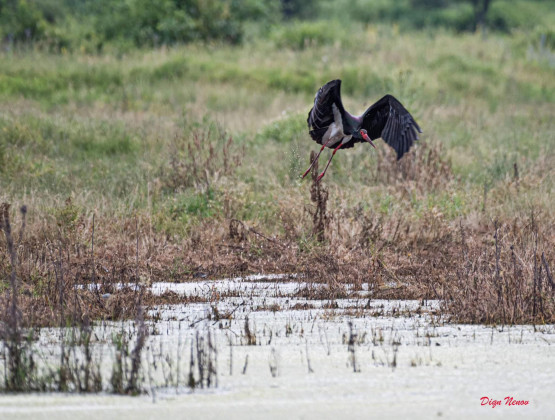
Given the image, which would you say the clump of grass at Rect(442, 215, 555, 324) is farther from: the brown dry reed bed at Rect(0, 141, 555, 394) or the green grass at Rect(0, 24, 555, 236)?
the green grass at Rect(0, 24, 555, 236)

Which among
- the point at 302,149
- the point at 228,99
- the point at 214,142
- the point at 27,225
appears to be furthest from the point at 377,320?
the point at 228,99

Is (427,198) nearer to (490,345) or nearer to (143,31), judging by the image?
(490,345)

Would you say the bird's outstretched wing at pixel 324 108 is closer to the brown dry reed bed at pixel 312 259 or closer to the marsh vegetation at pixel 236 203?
the marsh vegetation at pixel 236 203

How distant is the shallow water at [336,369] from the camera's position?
3902 millimetres

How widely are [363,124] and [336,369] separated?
3897 mm

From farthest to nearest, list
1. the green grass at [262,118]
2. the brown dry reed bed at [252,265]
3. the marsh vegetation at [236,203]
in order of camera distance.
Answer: the green grass at [262,118]
the marsh vegetation at [236,203]
the brown dry reed bed at [252,265]

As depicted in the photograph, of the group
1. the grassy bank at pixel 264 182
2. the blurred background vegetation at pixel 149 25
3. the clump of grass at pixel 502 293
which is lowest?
the clump of grass at pixel 502 293

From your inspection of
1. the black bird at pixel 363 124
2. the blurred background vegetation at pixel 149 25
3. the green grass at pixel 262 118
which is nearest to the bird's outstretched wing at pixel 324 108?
the black bird at pixel 363 124

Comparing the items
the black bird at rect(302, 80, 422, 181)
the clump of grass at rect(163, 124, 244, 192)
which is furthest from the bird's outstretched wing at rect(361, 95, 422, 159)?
the clump of grass at rect(163, 124, 244, 192)

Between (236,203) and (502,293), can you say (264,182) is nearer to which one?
(236,203)

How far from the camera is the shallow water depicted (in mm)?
3902

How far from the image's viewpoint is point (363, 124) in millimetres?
8070

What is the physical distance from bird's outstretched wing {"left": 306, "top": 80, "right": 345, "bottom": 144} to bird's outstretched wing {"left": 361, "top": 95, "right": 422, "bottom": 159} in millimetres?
355

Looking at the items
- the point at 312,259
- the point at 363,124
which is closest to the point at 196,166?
the point at 312,259
